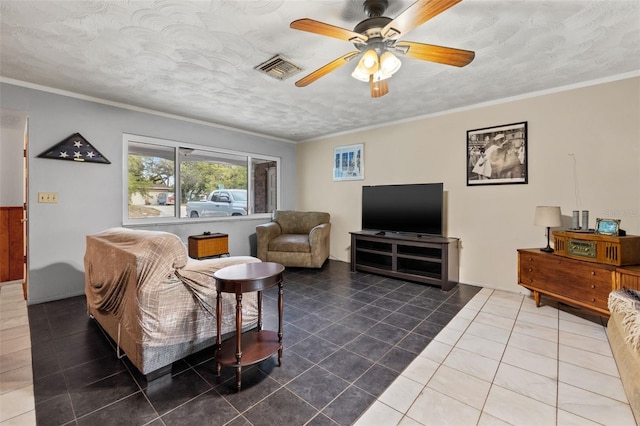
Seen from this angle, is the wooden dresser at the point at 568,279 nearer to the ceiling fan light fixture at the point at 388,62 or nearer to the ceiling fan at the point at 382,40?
the ceiling fan at the point at 382,40

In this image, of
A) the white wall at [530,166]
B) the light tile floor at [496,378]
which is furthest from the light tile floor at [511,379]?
the white wall at [530,166]

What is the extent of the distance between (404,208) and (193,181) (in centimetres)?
329

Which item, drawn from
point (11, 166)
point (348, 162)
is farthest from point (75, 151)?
point (348, 162)

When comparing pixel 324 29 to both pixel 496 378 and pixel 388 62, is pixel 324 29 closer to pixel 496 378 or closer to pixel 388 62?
pixel 388 62

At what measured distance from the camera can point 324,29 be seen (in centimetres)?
161

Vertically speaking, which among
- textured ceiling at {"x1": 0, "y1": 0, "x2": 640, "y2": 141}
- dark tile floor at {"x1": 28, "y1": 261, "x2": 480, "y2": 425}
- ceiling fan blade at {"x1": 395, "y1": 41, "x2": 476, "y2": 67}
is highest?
textured ceiling at {"x1": 0, "y1": 0, "x2": 640, "y2": 141}

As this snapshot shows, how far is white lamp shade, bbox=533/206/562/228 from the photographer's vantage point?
278 centimetres

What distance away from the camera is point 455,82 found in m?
2.92

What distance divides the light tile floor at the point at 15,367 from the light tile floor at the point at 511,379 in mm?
1800

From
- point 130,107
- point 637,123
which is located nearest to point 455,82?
point 637,123

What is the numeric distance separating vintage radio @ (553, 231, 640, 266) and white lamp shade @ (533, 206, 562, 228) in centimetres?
14

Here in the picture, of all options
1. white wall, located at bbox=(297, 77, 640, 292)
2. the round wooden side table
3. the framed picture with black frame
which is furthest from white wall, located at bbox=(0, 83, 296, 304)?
the framed picture with black frame

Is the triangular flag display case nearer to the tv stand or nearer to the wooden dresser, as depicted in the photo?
the tv stand

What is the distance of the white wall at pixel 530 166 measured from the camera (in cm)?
275
